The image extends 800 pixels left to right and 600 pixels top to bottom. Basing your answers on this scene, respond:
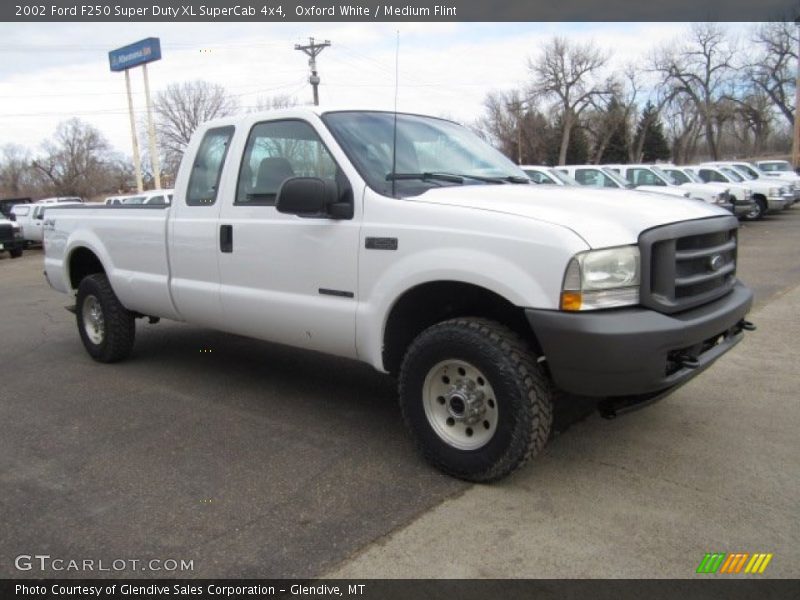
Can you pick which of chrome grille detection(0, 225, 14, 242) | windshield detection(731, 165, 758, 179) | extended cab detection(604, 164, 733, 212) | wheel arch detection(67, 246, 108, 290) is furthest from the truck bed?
windshield detection(731, 165, 758, 179)

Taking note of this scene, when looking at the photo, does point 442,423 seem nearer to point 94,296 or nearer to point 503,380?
point 503,380

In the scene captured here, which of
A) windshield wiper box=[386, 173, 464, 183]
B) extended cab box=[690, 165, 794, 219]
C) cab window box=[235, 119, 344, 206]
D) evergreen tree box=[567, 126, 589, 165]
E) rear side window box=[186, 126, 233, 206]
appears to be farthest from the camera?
evergreen tree box=[567, 126, 589, 165]

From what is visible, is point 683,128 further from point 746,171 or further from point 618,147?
point 746,171

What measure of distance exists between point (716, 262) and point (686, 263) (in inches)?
12.7

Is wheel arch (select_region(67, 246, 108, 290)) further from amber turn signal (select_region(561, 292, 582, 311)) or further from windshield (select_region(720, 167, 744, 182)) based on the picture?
windshield (select_region(720, 167, 744, 182))

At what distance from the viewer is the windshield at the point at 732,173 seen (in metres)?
21.6

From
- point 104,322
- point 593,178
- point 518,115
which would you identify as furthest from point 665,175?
point 518,115

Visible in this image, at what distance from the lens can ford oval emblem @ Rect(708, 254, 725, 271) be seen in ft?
11.5

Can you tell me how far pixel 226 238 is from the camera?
459 cm

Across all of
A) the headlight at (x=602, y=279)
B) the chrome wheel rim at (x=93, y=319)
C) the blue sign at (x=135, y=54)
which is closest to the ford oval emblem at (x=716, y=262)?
the headlight at (x=602, y=279)

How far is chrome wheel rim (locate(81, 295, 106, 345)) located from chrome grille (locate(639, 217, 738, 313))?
4875mm

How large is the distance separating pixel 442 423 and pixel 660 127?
70837 millimetres

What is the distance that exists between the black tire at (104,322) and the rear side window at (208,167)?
1546 mm

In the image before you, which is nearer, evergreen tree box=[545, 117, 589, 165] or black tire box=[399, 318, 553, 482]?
black tire box=[399, 318, 553, 482]
